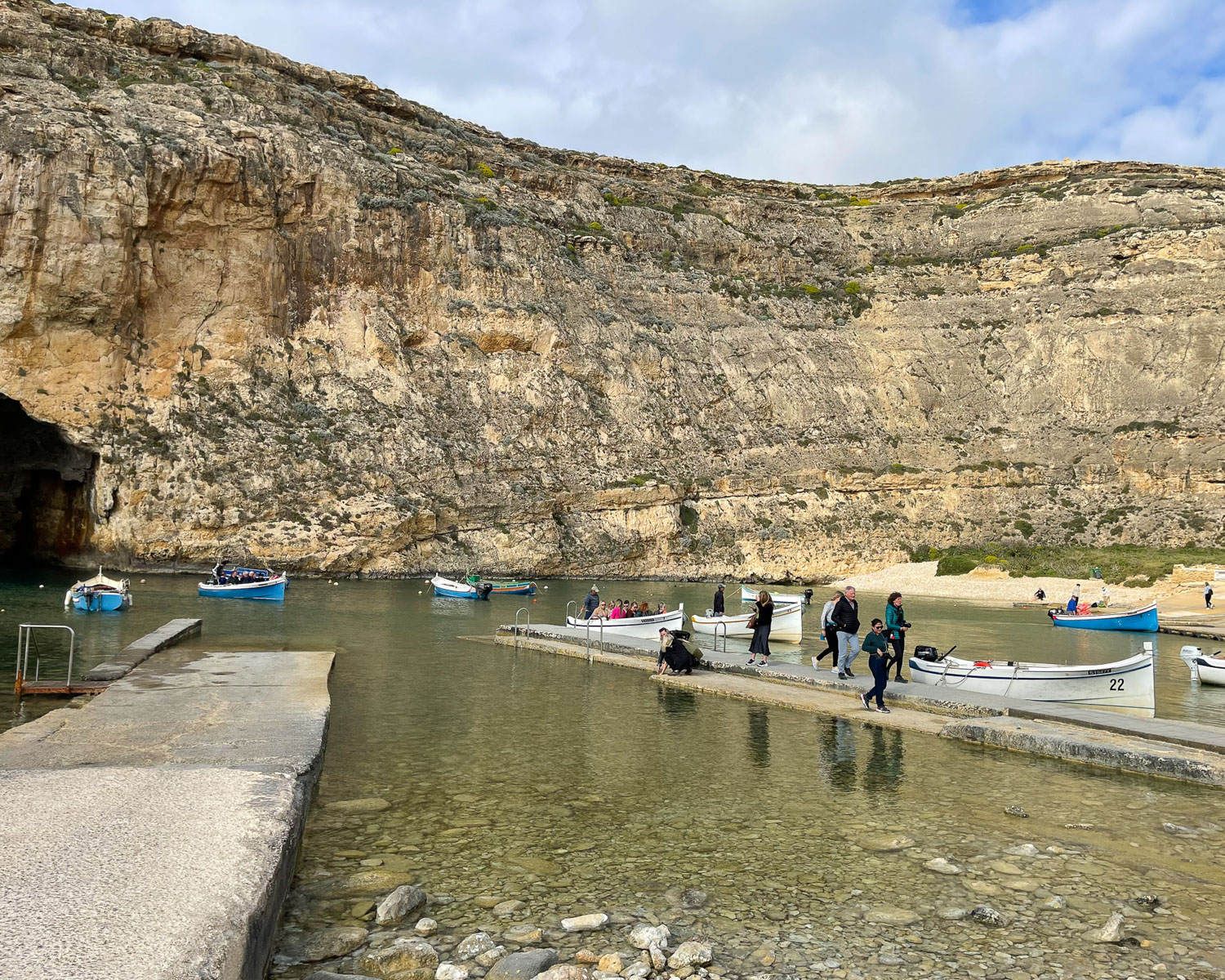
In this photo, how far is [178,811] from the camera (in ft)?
23.1

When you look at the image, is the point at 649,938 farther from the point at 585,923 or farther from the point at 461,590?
the point at 461,590

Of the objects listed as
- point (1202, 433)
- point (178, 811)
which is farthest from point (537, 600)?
point (1202, 433)

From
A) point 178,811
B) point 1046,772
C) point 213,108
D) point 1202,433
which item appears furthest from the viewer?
point 1202,433

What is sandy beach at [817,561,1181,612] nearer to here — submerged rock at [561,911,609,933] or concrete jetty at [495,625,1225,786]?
concrete jetty at [495,625,1225,786]

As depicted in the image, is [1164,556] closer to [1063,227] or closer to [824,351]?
[824,351]

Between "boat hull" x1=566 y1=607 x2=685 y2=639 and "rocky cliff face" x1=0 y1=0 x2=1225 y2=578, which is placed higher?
"rocky cliff face" x1=0 y1=0 x2=1225 y2=578

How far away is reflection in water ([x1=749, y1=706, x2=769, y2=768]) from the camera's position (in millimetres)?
11766

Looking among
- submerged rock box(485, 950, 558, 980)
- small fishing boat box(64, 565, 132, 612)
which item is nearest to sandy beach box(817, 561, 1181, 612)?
small fishing boat box(64, 565, 132, 612)

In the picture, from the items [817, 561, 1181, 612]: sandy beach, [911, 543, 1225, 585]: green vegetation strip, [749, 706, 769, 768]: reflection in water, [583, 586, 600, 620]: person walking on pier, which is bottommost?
[749, 706, 769, 768]: reflection in water

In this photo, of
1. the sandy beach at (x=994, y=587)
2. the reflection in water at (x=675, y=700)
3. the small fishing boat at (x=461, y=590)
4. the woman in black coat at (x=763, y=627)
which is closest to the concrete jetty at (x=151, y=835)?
the reflection in water at (x=675, y=700)

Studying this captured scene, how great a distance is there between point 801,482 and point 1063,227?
3404 cm

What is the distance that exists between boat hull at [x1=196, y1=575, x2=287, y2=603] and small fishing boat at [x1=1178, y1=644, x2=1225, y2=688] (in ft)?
104

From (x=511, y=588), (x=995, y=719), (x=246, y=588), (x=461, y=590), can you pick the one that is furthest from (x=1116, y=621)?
(x=246, y=588)

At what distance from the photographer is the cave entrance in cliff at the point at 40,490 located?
174 ft
